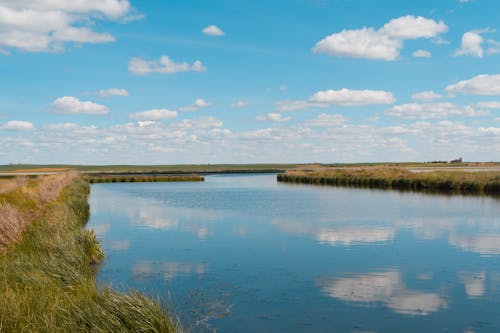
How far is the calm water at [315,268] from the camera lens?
12375mm

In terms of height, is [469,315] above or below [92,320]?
below

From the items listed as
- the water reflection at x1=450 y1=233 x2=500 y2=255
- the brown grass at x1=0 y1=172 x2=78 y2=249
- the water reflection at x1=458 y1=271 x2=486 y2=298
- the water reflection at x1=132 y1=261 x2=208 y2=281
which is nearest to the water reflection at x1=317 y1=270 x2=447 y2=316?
the water reflection at x1=458 y1=271 x2=486 y2=298

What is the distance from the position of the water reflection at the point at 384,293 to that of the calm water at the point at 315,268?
0.09 ft

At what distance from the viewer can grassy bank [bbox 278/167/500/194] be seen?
182ft

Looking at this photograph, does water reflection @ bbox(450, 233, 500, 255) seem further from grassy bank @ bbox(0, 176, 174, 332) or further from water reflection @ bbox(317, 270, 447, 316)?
grassy bank @ bbox(0, 176, 174, 332)

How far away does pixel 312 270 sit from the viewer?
17359 millimetres

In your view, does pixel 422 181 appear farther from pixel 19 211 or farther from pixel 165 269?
pixel 165 269

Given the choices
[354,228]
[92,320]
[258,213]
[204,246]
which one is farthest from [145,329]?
[258,213]

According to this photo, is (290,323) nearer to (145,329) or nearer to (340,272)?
(145,329)

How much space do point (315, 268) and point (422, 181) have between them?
48.2 metres

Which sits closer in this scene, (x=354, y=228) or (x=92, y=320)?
(x=92, y=320)

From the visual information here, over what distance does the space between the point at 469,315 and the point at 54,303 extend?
9226mm

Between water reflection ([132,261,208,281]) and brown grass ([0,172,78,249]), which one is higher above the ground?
brown grass ([0,172,78,249])

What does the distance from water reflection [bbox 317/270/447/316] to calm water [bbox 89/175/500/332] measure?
0.09ft
